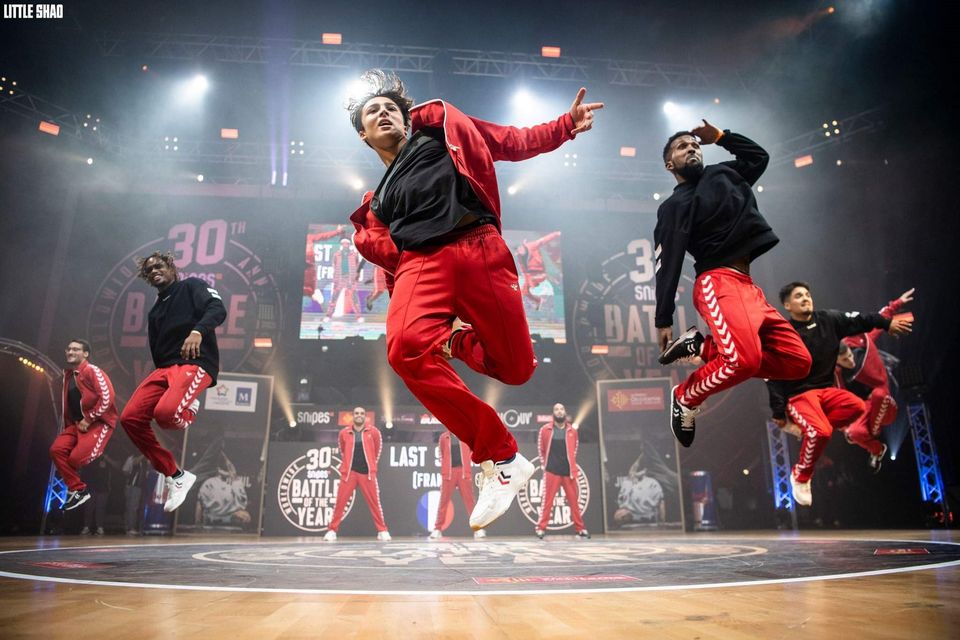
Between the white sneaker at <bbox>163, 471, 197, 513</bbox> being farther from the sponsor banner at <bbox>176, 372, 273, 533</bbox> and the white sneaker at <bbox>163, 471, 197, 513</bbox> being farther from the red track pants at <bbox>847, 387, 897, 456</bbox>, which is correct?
the red track pants at <bbox>847, 387, 897, 456</bbox>

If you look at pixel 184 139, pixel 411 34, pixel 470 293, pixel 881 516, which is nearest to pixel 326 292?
pixel 184 139

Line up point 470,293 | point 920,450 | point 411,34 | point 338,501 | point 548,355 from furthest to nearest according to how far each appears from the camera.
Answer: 1. point 548,355
2. point 411,34
3. point 920,450
4. point 338,501
5. point 470,293

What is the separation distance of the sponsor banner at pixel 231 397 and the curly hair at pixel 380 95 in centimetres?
724

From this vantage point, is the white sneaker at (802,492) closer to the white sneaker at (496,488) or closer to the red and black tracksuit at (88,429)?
the white sneaker at (496,488)

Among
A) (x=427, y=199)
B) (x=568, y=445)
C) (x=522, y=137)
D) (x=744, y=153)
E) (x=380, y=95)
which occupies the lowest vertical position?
(x=568, y=445)

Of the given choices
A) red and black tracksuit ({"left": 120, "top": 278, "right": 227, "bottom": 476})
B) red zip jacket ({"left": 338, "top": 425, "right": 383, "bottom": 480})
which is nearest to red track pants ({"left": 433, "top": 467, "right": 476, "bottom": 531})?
red zip jacket ({"left": 338, "top": 425, "right": 383, "bottom": 480})

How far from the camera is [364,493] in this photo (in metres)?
8.10

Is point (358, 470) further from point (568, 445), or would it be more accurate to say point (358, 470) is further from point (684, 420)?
point (684, 420)

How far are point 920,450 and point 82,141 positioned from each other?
15385 millimetres

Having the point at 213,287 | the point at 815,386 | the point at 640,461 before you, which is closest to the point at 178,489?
the point at 815,386

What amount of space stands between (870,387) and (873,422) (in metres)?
0.96

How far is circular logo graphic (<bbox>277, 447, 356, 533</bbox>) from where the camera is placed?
8.62m

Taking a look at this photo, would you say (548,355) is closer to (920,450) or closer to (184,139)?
(920,450)

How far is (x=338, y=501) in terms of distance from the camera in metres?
8.03
